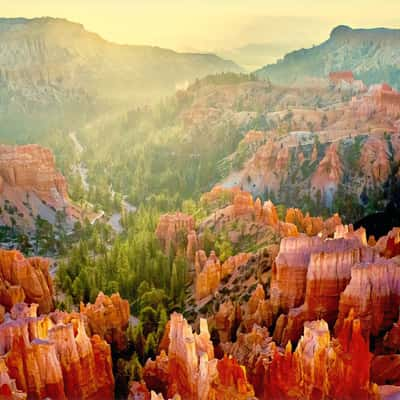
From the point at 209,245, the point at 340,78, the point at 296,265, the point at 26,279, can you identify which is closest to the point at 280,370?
the point at 296,265

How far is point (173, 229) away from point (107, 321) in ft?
34.3

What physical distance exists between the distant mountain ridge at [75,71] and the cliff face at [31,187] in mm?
40461

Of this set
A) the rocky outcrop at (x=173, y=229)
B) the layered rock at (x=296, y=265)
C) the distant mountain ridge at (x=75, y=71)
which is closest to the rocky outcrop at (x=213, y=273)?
the layered rock at (x=296, y=265)

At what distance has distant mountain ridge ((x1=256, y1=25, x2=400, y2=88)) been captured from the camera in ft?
243

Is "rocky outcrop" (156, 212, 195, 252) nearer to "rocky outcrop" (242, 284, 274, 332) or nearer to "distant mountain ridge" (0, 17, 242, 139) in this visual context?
"rocky outcrop" (242, 284, 274, 332)

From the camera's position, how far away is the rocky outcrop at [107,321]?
48.9ft

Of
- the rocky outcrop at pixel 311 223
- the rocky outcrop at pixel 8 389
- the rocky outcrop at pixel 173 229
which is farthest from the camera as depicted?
the rocky outcrop at pixel 173 229

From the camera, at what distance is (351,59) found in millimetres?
81438

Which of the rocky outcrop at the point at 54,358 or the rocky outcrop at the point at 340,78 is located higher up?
the rocky outcrop at the point at 340,78

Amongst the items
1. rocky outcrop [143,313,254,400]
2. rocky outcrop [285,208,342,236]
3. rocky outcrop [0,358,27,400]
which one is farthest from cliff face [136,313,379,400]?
rocky outcrop [285,208,342,236]

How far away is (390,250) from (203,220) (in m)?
12.8

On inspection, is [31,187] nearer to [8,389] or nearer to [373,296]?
[8,389]

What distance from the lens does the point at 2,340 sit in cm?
1105

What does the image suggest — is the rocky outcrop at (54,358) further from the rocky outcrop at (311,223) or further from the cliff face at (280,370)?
the rocky outcrop at (311,223)
